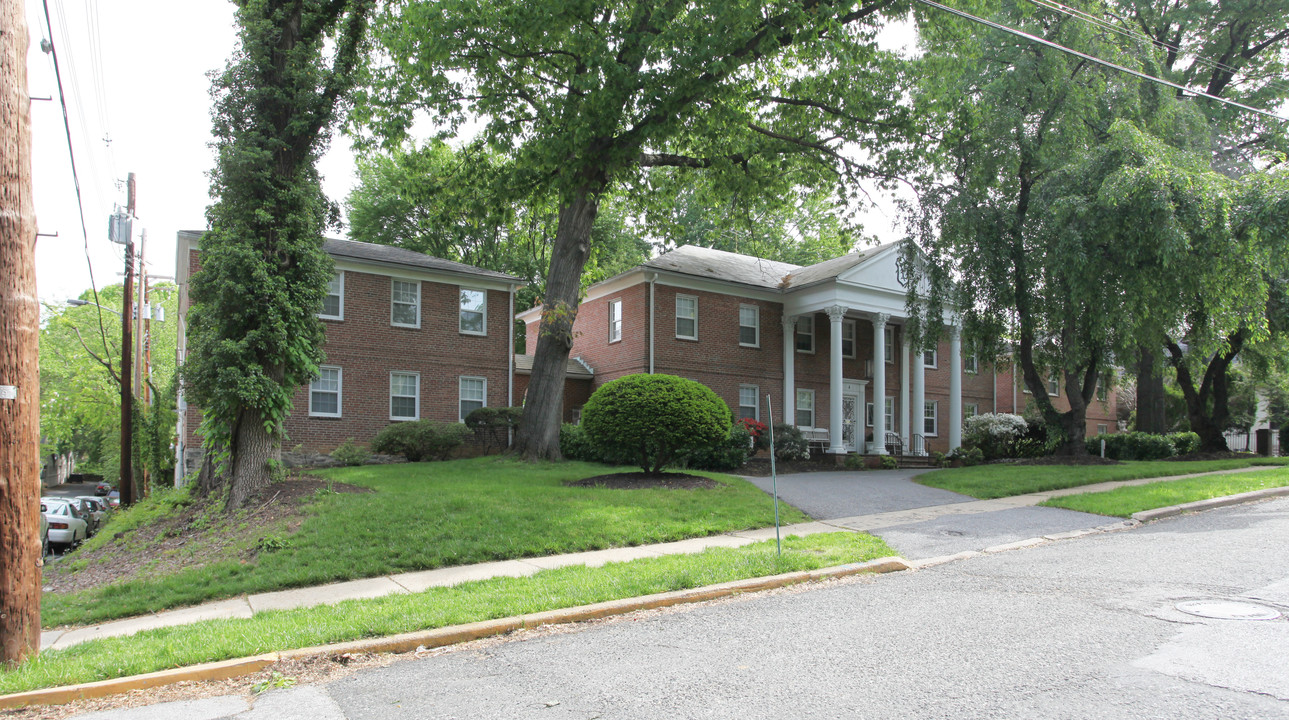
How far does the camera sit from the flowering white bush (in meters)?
27.7

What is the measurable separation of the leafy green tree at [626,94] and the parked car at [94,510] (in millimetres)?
15933

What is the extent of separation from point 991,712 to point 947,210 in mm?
17255

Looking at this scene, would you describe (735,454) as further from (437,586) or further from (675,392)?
(437,586)

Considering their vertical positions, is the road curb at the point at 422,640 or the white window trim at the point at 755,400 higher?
the white window trim at the point at 755,400

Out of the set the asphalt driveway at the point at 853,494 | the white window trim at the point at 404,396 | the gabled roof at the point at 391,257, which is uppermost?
the gabled roof at the point at 391,257

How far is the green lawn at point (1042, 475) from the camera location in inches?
609

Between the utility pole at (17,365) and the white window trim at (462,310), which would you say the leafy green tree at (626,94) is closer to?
the white window trim at (462,310)

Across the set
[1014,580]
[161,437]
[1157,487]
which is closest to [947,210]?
[1157,487]

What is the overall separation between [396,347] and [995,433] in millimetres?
20583

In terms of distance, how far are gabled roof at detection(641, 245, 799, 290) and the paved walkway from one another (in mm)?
9620

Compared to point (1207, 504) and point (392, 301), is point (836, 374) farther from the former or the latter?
point (392, 301)

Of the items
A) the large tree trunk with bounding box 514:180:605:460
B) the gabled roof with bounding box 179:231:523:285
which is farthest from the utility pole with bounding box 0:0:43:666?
the gabled roof with bounding box 179:231:523:285

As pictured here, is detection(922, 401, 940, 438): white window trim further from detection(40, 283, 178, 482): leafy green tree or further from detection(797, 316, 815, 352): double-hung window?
detection(40, 283, 178, 482): leafy green tree

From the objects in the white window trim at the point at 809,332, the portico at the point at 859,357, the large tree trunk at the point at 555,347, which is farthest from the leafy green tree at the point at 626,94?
the white window trim at the point at 809,332
